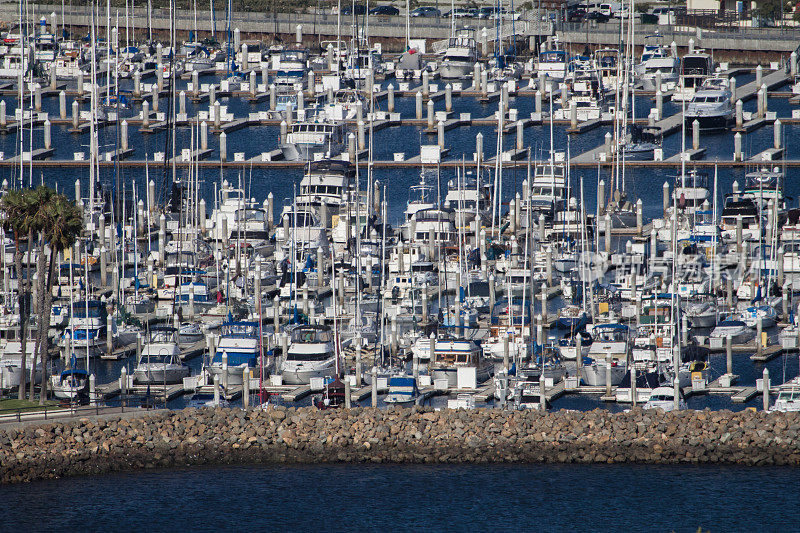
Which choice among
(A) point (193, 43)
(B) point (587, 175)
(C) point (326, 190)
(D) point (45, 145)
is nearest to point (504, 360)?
(C) point (326, 190)

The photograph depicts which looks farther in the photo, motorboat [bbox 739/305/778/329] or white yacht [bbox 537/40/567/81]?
white yacht [bbox 537/40/567/81]

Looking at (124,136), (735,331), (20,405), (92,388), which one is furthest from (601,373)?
(124,136)

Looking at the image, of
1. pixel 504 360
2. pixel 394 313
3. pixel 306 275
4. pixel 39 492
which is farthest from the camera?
pixel 306 275

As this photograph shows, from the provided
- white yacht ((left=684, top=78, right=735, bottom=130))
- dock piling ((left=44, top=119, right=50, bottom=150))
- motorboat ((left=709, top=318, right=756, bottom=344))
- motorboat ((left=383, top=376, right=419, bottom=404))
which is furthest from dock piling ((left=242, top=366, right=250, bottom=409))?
white yacht ((left=684, top=78, right=735, bottom=130))

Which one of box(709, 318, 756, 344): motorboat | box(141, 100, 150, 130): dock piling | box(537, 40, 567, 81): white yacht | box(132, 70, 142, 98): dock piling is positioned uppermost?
box(537, 40, 567, 81): white yacht

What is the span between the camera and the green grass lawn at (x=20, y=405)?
52969mm

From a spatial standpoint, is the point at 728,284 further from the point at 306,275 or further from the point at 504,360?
the point at 306,275

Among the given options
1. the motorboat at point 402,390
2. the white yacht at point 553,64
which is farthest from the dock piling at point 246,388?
the white yacht at point 553,64

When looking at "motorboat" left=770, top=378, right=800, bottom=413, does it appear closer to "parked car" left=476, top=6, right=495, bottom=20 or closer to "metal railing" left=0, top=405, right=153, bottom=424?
"metal railing" left=0, top=405, right=153, bottom=424

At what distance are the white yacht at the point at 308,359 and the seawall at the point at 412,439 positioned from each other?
5.25 m

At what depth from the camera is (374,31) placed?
416 feet

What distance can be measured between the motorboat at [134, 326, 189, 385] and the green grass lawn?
4490mm

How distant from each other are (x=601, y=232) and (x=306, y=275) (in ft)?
44.2

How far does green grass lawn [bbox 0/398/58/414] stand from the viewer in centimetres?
5297
